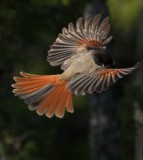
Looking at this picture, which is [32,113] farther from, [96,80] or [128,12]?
[128,12]

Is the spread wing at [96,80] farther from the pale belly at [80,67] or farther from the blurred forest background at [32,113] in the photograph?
the blurred forest background at [32,113]

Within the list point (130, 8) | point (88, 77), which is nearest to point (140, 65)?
point (88, 77)

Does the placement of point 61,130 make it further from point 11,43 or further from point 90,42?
point 90,42

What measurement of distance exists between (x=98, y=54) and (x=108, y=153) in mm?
3006

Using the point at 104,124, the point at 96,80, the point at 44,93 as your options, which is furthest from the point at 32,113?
the point at 96,80

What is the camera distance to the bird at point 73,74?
28.5ft


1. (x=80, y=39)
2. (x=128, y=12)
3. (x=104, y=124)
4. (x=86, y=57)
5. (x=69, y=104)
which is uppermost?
(x=128, y=12)

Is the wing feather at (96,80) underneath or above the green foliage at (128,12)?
underneath

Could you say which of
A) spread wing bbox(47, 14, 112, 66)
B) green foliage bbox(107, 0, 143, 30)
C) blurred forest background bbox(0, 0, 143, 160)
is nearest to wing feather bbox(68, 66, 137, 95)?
spread wing bbox(47, 14, 112, 66)

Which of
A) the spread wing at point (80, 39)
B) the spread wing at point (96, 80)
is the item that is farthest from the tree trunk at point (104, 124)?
the spread wing at point (96, 80)

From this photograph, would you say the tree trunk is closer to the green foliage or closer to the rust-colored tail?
the rust-colored tail

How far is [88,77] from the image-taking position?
28.8 feet

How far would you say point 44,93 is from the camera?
8977 millimetres

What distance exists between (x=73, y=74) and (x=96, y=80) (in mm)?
360
